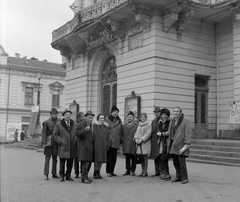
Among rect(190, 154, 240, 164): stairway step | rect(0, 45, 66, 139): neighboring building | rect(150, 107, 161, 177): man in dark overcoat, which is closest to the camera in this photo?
rect(150, 107, 161, 177): man in dark overcoat

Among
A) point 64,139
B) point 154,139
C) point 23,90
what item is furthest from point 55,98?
point 64,139

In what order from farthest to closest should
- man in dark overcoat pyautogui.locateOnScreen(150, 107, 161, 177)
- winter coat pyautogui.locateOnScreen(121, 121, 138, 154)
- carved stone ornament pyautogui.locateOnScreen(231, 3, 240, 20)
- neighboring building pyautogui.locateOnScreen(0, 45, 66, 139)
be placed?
neighboring building pyautogui.locateOnScreen(0, 45, 66, 139), carved stone ornament pyautogui.locateOnScreen(231, 3, 240, 20), winter coat pyautogui.locateOnScreen(121, 121, 138, 154), man in dark overcoat pyautogui.locateOnScreen(150, 107, 161, 177)

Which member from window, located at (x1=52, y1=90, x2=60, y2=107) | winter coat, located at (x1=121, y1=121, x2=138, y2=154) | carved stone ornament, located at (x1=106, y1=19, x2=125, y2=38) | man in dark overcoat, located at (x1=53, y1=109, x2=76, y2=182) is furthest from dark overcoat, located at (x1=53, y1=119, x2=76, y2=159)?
window, located at (x1=52, y1=90, x2=60, y2=107)

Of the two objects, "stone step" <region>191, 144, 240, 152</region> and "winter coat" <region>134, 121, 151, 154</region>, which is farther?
"stone step" <region>191, 144, 240, 152</region>

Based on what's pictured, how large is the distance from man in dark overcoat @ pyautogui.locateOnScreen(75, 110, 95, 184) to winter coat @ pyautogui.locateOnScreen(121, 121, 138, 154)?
58.5 inches

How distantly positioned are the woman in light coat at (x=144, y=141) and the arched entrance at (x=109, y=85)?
11.2 metres

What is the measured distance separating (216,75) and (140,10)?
5740 mm

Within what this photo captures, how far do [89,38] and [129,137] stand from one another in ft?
39.9

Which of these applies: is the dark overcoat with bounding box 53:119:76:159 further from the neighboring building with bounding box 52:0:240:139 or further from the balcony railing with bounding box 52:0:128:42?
the balcony railing with bounding box 52:0:128:42

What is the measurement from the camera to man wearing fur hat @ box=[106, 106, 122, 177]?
941cm

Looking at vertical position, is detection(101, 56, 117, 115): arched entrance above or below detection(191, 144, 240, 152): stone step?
above

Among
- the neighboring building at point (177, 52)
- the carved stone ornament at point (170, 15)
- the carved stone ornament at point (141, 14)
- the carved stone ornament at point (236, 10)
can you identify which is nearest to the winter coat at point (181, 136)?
the neighboring building at point (177, 52)

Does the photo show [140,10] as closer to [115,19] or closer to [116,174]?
[115,19]

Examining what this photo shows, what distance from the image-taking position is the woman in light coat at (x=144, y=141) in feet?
30.8
